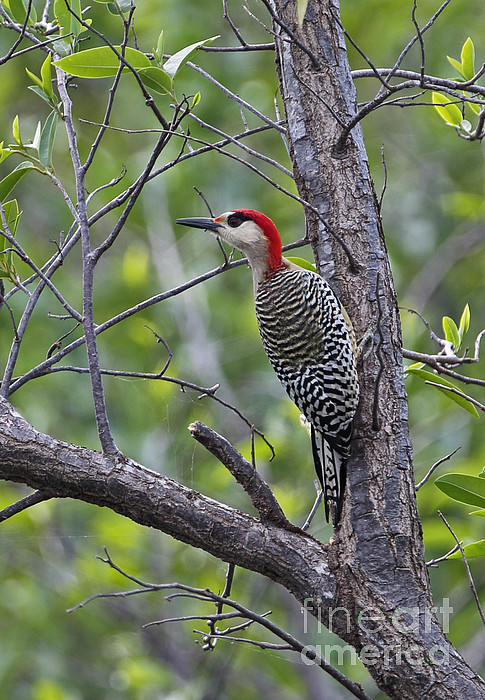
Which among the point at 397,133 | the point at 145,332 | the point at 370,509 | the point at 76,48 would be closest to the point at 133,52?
the point at 76,48

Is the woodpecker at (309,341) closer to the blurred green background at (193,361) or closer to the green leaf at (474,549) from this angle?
the green leaf at (474,549)

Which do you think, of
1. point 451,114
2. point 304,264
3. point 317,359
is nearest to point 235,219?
point 304,264

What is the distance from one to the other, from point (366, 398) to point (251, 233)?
1.11 m

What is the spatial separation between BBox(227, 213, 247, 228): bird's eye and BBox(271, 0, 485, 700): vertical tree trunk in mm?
751

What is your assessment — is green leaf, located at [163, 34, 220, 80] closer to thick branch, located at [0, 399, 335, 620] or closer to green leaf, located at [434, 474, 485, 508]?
thick branch, located at [0, 399, 335, 620]

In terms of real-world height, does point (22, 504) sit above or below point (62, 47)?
below

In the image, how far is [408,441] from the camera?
2.32m

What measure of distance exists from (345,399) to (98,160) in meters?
4.56

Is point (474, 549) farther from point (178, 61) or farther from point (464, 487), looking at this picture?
point (178, 61)

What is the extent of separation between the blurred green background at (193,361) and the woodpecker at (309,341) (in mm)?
1252

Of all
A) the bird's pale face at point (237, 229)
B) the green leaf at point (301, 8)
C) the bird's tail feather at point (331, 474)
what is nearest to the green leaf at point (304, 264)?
the bird's pale face at point (237, 229)

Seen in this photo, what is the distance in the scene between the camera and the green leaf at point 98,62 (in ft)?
7.25

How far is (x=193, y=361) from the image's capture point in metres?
5.83

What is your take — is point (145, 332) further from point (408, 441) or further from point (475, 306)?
point (408, 441)
